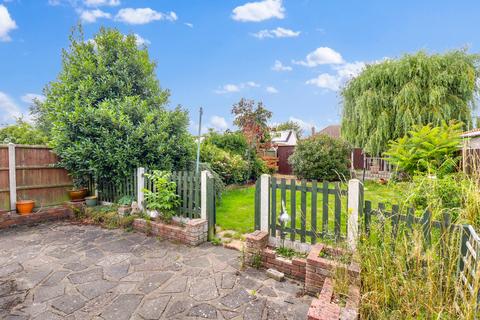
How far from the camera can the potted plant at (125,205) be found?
507 cm

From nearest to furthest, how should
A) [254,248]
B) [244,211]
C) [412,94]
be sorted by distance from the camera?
1. [254,248]
2. [244,211]
3. [412,94]

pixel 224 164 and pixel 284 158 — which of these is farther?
pixel 284 158

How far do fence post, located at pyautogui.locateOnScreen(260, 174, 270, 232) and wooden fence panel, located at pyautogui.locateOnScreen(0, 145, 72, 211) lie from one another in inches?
216

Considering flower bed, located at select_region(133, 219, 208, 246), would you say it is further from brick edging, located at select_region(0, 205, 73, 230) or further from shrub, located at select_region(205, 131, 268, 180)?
shrub, located at select_region(205, 131, 268, 180)

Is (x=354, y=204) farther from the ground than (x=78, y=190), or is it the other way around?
(x=354, y=204)

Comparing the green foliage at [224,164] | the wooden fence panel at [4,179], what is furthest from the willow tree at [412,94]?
the wooden fence panel at [4,179]

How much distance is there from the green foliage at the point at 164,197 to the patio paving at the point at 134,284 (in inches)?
23.5

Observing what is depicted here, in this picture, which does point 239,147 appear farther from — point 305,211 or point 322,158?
point 305,211

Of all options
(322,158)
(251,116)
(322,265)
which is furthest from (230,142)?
(322,265)

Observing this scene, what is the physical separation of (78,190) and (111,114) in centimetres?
247

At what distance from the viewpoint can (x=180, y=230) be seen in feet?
13.5

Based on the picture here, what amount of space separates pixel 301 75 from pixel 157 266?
33.5 ft

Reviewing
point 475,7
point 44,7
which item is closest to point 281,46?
point 475,7

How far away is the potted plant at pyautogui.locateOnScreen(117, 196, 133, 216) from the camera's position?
5066mm
